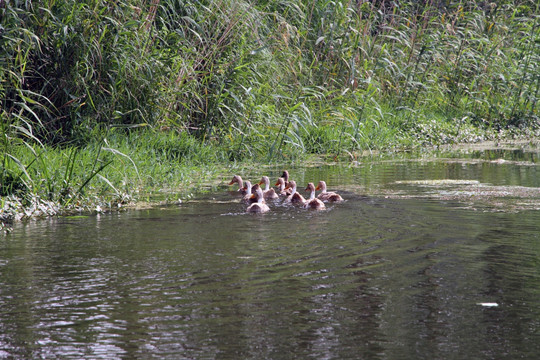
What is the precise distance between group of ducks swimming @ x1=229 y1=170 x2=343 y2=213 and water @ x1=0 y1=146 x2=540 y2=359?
0.18m

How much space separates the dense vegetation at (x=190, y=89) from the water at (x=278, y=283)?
1.26 m

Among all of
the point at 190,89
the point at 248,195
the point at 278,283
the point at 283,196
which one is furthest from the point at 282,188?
the point at 278,283

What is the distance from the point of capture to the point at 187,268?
5.45 meters

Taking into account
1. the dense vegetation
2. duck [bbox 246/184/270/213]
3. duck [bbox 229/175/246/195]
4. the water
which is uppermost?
the dense vegetation

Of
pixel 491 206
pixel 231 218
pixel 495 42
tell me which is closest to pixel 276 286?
pixel 231 218

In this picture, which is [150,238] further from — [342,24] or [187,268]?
[342,24]

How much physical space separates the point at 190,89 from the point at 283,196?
280 cm

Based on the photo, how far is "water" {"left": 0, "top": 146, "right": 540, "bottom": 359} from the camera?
13.2 feet

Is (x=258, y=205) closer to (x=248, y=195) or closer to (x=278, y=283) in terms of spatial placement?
(x=248, y=195)

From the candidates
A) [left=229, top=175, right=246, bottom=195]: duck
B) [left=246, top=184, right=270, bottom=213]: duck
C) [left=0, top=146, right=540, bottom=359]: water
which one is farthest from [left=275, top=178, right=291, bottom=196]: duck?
[left=0, top=146, right=540, bottom=359]: water

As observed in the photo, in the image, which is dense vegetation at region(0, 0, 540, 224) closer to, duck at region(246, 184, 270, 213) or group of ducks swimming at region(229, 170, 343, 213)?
group of ducks swimming at region(229, 170, 343, 213)

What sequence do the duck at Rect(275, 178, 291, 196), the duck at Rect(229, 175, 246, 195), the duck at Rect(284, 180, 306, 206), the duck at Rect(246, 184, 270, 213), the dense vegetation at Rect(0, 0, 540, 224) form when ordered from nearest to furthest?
the duck at Rect(246, 184, 270, 213), the duck at Rect(284, 180, 306, 206), the dense vegetation at Rect(0, 0, 540, 224), the duck at Rect(275, 178, 291, 196), the duck at Rect(229, 175, 246, 195)

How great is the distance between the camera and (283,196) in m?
9.09

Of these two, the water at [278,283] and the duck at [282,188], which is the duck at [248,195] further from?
the duck at [282,188]
